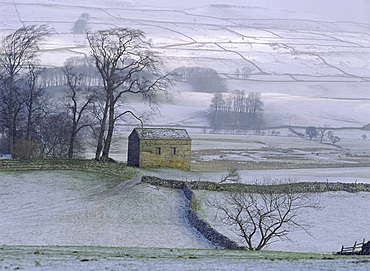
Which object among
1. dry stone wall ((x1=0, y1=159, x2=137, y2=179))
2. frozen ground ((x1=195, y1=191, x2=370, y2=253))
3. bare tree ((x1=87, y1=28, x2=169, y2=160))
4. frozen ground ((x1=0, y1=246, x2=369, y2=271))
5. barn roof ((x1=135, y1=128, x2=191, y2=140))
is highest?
bare tree ((x1=87, y1=28, x2=169, y2=160))

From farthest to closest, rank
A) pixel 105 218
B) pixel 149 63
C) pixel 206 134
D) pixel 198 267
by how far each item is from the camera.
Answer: pixel 206 134
pixel 149 63
pixel 105 218
pixel 198 267

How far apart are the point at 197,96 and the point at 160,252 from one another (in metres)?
127

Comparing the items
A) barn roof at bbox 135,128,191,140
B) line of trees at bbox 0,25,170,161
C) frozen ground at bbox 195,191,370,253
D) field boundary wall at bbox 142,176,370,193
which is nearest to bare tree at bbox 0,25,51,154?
line of trees at bbox 0,25,170,161

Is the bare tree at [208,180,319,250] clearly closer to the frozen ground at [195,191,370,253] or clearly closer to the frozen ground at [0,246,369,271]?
the frozen ground at [195,191,370,253]

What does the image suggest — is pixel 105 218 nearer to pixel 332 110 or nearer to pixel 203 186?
pixel 203 186

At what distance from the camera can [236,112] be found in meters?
126

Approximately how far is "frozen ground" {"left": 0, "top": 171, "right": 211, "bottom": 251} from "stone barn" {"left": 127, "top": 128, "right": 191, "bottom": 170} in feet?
31.9

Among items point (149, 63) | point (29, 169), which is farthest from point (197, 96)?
point (29, 169)

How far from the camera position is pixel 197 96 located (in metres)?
144

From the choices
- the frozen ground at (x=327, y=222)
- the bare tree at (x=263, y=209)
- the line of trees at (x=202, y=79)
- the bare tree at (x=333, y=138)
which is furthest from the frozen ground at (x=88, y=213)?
the line of trees at (x=202, y=79)

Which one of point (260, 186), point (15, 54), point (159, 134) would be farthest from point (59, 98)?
point (260, 186)

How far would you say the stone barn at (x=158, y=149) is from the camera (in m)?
46.8

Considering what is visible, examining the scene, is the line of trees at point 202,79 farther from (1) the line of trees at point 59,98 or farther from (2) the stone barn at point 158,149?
(2) the stone barn at point 158,149

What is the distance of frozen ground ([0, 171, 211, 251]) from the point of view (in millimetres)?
23938
